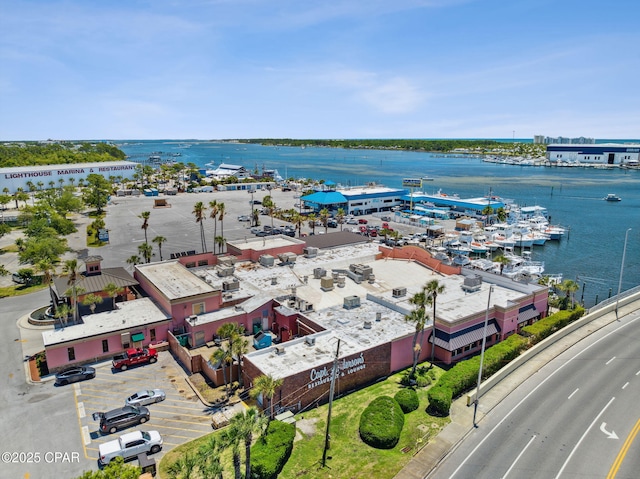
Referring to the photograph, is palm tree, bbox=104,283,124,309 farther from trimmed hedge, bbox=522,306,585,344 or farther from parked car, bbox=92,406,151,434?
trimmed hedge, bbox=522,306,585,344

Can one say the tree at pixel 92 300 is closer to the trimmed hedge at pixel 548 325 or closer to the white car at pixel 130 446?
the white car at pixel 130 446

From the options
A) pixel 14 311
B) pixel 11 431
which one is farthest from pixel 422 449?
pixel 14 311

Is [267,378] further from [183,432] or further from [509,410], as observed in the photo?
[509,410]

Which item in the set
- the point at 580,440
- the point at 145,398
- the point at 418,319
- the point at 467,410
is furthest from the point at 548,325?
the point at 145,398

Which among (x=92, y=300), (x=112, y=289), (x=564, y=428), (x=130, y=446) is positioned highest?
(x=112, y=289)

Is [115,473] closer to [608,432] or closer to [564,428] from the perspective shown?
[564,428]
